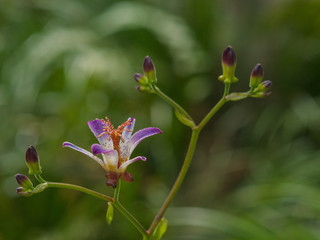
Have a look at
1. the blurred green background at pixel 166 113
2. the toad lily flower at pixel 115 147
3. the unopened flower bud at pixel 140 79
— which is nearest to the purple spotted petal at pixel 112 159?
the toad lily flower at pixel 115 147

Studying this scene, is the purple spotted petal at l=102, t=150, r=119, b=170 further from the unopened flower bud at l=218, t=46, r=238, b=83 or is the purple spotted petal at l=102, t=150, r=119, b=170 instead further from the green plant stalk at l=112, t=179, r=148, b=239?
the unopened flower bud at l=218, t=46, r=238, b=83

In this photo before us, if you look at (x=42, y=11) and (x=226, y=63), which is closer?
(x=226, y=63)

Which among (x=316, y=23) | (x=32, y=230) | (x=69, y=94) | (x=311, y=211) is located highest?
(x=316, y=23)

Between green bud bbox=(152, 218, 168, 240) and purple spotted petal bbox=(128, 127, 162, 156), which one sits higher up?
purple spotted petal bbox=(128, 127, 162, 156)

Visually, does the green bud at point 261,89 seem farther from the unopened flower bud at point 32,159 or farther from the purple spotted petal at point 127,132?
the unopened flower bud at point 32,159

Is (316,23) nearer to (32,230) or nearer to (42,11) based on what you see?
(42,11)

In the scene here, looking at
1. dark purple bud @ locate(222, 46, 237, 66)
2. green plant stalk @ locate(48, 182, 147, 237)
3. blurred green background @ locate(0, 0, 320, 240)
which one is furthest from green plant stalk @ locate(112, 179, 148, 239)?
blurred green background @ locate(0, 0, 320, 240)

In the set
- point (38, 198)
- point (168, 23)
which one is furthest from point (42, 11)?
point (38, 198)
